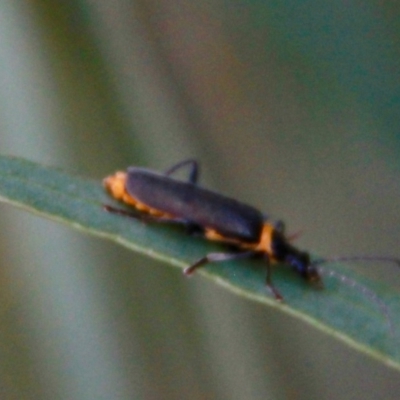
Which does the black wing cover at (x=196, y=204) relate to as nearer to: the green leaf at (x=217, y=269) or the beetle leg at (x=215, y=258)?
the beetle leg at (x=215, y=258)

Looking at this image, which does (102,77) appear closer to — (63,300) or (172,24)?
(172,24)

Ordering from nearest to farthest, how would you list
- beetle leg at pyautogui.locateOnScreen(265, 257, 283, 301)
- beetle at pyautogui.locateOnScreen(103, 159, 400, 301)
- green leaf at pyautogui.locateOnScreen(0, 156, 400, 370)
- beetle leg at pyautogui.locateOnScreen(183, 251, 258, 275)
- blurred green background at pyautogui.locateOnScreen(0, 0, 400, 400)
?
green leaf at pyautogui.locateOnScreen(0, 156, 400, 370), beetle leg at pyautogui.locateOnScreen(265, 257, 283, 301), beetle leg at pyautogui.locateOnScreen(183, 251, 258, 275), beetle at pyautogui.locateOnScreen(103, 159, 400, 301), blurred green background at pyautogui.locateOnScreen(0, 0, 400, 400)

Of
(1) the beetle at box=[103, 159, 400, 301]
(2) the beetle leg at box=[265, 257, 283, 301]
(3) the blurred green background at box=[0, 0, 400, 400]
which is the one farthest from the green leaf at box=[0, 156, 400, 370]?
(3) the blurred green background at box=[0, 0, 400, 400]

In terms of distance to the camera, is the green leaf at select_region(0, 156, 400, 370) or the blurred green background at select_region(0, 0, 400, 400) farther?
the blurred green background at select_region(0, 0, 400, 400)

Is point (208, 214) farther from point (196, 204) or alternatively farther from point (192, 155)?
point (192, 155)

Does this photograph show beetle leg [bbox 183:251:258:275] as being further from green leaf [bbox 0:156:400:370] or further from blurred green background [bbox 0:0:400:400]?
blurred green background [bbox 0:0:400:400]

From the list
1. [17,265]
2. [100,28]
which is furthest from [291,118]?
[17,265]
